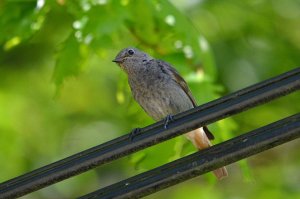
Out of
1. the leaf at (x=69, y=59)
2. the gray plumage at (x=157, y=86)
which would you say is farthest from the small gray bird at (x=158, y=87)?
the leaf at (x=69, y=59)

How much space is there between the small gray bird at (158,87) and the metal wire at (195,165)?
96.2 inches

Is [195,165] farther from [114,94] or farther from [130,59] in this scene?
[114,94]

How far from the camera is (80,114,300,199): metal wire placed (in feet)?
13.0

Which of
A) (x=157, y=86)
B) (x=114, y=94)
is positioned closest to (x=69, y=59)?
(x=157, y=86)

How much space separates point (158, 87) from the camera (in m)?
6.79

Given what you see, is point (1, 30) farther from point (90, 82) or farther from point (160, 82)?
point (90, 82)

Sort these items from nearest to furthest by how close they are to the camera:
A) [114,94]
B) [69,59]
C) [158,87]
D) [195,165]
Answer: [195,165] < [69,59] < [158,87] < [114,94]

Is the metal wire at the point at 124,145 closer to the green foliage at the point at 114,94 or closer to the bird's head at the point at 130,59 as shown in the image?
the green foliage at the point at 114,94

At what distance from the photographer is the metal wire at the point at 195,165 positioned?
398cm

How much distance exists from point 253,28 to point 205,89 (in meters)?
2.47

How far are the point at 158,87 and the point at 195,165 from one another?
2.70m

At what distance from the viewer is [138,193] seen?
13.5 ft

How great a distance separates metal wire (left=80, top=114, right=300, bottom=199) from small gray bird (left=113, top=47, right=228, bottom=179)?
2.44m

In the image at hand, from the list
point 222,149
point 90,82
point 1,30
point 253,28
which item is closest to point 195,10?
point 253,28
